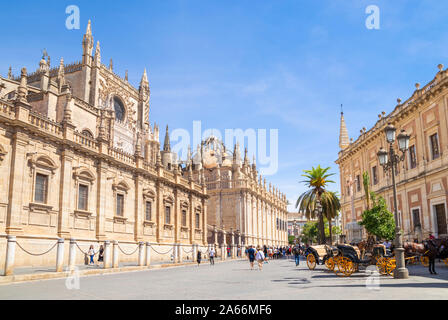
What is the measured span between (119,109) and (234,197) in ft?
76.7

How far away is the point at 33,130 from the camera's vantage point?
1802cm

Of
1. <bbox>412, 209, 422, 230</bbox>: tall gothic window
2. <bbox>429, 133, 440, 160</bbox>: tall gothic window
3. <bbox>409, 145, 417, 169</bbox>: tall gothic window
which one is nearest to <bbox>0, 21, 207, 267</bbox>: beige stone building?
<bbox>412, 209, 422, 230</bbox>: tall gothic window

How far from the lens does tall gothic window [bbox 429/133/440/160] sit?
24955 mm

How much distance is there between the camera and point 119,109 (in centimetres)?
4572

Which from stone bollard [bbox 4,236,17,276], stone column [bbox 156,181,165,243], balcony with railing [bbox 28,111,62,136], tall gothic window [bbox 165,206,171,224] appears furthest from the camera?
tall gothic window [bbox 165,206,171,224]

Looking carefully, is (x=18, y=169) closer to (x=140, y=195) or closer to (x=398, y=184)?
(x=140, y=195)

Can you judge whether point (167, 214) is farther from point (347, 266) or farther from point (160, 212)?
point (347, 266)

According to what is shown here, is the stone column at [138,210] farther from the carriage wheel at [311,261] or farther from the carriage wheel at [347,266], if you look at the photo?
the carriage wheel at [347,266]

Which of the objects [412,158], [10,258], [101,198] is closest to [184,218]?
[101,198]

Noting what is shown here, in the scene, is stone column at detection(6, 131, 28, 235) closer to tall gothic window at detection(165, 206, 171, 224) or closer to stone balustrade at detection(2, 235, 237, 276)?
stone balustrade at detection(2, 235, 237, 276)

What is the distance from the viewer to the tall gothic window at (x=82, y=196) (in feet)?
69.5

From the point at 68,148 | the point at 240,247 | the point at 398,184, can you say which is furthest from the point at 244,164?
the point at 68,148

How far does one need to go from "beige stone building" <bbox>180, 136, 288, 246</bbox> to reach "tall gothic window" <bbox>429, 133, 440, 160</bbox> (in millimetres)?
28318
